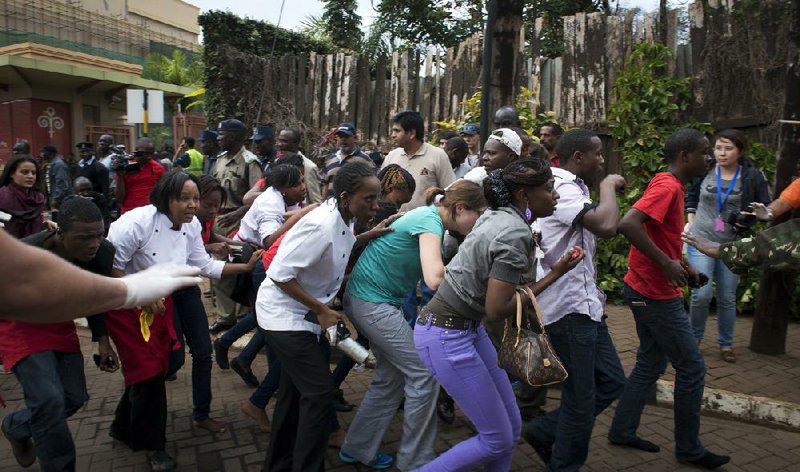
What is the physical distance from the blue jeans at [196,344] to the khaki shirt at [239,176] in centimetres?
263

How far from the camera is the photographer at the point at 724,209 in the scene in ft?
17.5

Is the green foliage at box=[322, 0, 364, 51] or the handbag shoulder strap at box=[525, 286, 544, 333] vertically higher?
the green foliage at box=[322, 0, 364, 51]

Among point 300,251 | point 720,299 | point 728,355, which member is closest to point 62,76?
point 300,251

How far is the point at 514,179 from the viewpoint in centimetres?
294

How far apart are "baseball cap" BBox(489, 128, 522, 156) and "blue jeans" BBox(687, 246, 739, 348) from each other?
7.54 ft

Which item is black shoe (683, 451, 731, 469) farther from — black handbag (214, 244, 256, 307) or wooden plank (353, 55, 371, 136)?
wooden plank (353, 55, 371, 136)

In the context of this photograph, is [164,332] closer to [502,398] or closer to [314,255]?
[314,255]

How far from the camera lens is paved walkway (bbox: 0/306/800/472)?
385 cm

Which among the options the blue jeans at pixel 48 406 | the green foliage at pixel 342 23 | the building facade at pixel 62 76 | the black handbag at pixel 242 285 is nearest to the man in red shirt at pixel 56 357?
the blue jeans at pixel 48 406

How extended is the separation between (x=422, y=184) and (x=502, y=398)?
9.37ft

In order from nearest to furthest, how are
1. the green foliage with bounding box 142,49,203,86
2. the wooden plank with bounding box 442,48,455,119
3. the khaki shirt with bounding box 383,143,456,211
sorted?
the khaki shirt with bounding box 383,143,456,211
the wooden plank with bounding box 442,48,455,119
the green foliage with bounding box 142,49,203,86

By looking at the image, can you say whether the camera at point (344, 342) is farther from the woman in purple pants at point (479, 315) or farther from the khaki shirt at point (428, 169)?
the khaki shirt at point (428, 169)

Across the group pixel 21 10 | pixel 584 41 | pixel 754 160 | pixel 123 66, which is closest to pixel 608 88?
pixel 584 41

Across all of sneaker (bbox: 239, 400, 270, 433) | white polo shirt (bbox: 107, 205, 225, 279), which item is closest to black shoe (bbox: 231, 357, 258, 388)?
sneaker (bbox: 239, 400, 270, 433)
